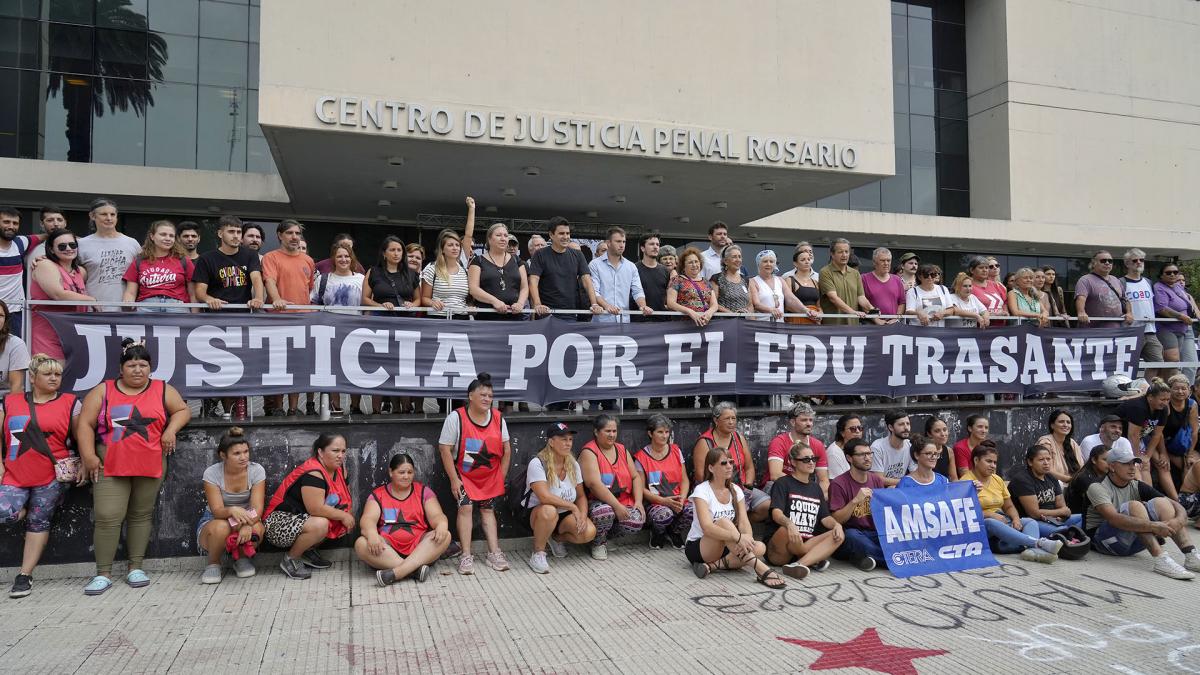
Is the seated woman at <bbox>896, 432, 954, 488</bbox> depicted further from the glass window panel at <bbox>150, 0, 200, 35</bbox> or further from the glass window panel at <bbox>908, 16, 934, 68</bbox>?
the glass window panel at <bbox>908, 16, 934, 68</bbox>

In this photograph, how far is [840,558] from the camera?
23.2 feet

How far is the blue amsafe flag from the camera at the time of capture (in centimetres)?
677

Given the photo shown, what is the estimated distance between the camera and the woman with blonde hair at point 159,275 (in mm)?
6918

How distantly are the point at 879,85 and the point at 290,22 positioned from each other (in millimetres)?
8598

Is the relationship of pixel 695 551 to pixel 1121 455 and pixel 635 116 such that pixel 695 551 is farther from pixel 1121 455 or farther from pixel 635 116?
pixel 635 116

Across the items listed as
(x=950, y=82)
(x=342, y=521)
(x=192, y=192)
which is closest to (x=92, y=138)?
(x=192, y=192)

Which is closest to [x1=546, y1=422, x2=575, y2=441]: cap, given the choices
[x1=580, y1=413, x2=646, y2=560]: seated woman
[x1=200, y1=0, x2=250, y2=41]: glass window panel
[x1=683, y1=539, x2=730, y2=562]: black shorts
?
[x1=580, y1=413, x2=646, y2=560]: seated woman

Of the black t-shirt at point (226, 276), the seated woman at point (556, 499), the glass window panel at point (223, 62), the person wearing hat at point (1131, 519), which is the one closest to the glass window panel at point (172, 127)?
the glass window panel at point (223, 62)

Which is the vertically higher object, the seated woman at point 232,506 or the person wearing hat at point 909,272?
the person wearing hat at point 909,272

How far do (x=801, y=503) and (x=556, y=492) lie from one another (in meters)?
2.19

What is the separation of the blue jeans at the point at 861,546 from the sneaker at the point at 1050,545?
1.67 meters

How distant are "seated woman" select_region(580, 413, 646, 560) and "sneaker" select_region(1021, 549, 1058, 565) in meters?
3.61

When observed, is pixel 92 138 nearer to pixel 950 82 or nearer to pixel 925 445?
pixel 925 445

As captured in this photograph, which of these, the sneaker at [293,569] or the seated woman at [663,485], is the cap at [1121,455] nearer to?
the seated woman at [663,485]
